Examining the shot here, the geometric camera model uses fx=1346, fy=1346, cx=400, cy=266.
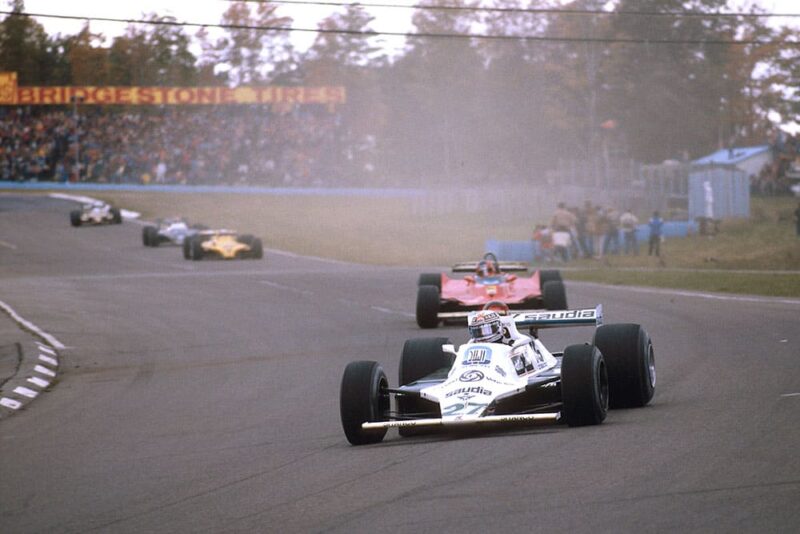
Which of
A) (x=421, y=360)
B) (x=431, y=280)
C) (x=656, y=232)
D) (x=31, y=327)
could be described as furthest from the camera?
(x=656, y=232)

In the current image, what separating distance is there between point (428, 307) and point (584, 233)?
1974 cm

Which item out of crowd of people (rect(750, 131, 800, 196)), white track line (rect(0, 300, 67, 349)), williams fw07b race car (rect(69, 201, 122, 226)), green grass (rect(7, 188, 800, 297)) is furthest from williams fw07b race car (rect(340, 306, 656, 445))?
williams fw07b race car (rect(69, 201, 122, 226))

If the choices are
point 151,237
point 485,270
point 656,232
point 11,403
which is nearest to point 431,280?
point 485,270

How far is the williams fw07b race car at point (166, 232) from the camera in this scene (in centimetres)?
5241

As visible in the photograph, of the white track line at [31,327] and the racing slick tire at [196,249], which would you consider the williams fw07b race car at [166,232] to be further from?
the white track line at [31,327]

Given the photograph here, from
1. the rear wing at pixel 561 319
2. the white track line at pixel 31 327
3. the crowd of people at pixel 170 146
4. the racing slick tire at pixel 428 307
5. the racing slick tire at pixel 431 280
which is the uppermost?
the crowd of people at pixel 170 146

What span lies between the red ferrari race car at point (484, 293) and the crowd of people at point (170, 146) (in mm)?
61450

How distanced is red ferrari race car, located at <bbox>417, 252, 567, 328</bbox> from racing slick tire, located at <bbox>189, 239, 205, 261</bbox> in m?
23.2

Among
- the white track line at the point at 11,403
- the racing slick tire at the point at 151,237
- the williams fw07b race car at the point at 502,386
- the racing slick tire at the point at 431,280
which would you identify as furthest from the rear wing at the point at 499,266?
the racing slick tire at the point at 151,237

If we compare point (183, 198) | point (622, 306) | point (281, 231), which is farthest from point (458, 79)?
point (622, 306)

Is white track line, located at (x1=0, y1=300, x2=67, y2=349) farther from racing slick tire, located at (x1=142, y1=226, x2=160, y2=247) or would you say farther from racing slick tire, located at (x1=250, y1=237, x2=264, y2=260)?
racing slick tire, located at (x1=142, y1=226, x2=160, y2=247)

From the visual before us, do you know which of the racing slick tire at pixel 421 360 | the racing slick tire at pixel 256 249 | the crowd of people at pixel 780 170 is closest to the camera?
the racing slick tire at pixel 421 360

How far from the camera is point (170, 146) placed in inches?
3297

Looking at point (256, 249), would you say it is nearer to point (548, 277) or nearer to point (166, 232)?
point (166, 232)
